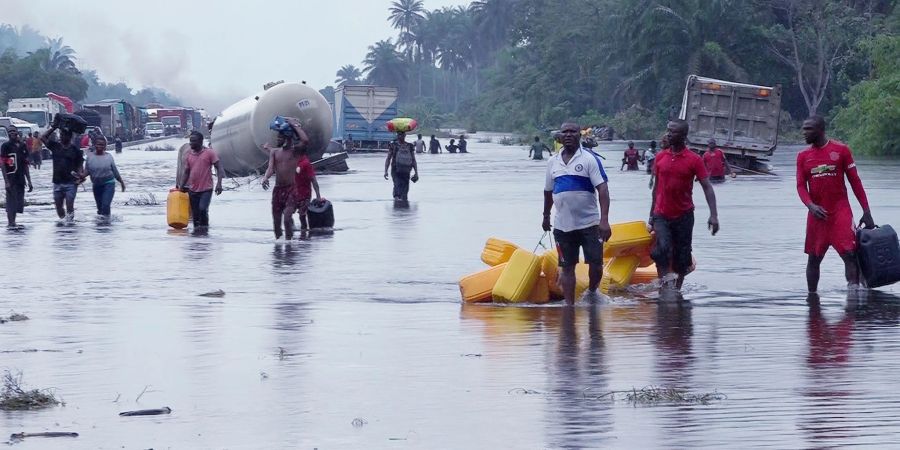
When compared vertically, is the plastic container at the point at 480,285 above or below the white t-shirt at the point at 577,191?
below

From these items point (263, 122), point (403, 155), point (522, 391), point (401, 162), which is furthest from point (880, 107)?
point (522, 391)

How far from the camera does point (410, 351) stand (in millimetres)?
10047

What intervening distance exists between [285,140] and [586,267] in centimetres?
701

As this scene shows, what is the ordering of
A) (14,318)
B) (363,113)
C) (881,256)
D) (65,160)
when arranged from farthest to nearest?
(363,113) < (65,160) < (881,256) < (14,318)

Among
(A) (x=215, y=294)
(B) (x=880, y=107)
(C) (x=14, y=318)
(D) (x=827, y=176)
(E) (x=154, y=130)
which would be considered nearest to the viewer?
(C) (x=14, y=318)

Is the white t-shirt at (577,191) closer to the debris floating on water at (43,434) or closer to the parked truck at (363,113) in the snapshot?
the debris floating on water at (43,434)

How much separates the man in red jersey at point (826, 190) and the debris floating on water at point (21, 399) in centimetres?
675

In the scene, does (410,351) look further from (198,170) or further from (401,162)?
(401,162)

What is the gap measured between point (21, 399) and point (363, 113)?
200 ft

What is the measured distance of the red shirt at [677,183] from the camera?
523 inches

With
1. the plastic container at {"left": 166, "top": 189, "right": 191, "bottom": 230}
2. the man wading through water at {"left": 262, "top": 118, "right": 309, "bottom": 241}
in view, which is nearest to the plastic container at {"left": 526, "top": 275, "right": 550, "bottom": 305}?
the man wading through water at {"left": 262, "top": 118, "right": 309, "bottom": 241}

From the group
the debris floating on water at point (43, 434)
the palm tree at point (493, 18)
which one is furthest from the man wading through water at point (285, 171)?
the palm tree at point (493, 18)

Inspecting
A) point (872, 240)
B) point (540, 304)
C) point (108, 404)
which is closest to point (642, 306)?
point (540, 304)

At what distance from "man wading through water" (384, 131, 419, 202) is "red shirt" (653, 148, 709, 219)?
14183 mm
